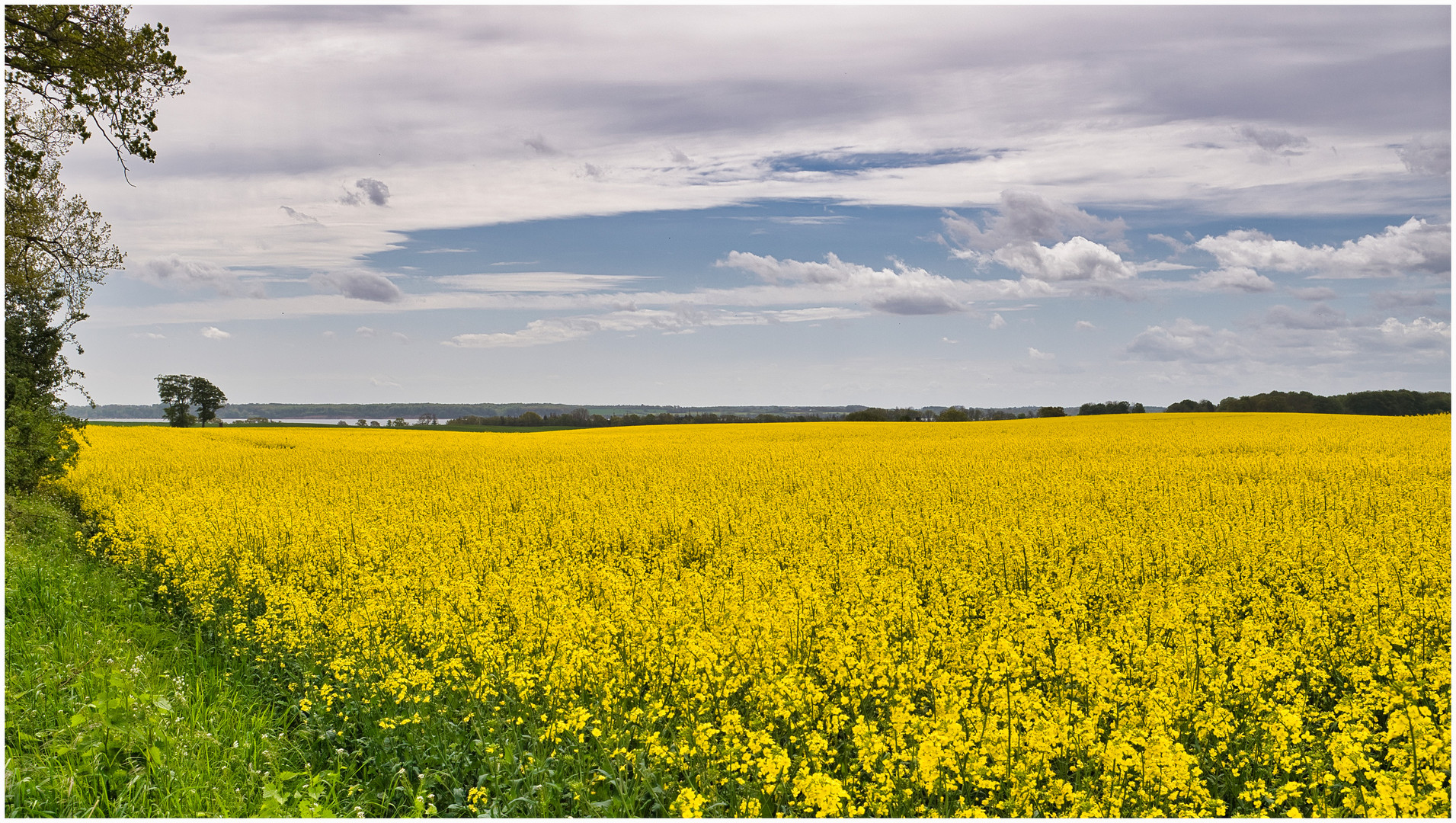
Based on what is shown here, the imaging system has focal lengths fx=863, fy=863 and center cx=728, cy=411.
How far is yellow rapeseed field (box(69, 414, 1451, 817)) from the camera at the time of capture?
443cm

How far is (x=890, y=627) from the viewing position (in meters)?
6.73

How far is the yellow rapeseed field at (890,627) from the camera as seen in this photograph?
14.5 feet

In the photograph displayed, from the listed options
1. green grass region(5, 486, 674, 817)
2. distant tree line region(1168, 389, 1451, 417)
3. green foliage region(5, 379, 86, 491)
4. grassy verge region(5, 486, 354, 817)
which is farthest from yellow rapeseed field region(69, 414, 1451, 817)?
distant tree line region(1168, 389, 1451, 417)

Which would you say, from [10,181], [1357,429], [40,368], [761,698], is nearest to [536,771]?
[761,698]

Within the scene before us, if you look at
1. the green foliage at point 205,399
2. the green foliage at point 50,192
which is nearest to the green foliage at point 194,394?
the green foliage at point 205,399

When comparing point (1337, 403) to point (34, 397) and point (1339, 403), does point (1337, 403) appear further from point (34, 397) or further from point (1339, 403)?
point (34, 397)

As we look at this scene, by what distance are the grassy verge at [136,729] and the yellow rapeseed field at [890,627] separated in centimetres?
46

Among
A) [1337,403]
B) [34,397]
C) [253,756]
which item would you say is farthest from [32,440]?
[1337,403]

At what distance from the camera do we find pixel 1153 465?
1855 cm

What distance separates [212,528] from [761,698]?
9.58 m

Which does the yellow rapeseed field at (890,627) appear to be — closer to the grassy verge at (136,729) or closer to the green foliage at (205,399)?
the grassy verge at (136,729)

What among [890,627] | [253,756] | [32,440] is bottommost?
[253,756]

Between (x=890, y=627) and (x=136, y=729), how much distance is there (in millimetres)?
5234

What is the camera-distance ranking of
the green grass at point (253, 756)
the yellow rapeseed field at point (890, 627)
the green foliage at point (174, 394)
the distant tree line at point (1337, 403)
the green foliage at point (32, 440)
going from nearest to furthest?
the yellow rapeseed field at point (890, 627) < the green grass at point (253, 756) < the green foliage at point (32, 440) < the distant tree line at point (1337, 403) < the green foliage at point (174, 394)
